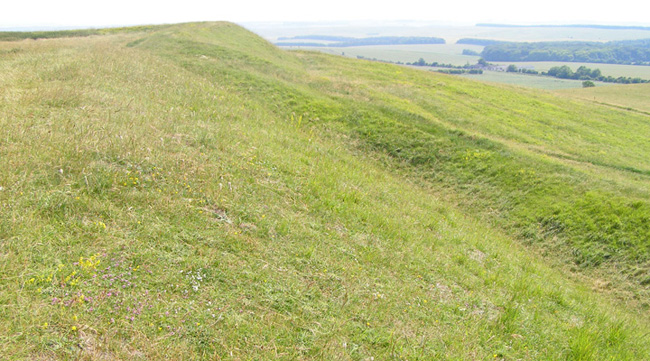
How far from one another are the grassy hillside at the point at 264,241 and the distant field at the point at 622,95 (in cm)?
3850

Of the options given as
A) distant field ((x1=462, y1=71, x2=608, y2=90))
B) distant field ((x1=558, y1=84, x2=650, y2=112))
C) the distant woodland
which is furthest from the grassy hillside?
the distant woodland

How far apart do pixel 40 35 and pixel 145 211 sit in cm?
5342

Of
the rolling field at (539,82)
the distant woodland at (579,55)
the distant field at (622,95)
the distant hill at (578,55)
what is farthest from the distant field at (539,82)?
the distant hill at (578,55)

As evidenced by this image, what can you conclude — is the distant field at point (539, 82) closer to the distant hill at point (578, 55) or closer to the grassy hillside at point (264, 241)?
the grassy hillside at point (264, 241)

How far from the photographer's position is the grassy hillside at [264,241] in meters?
4.79

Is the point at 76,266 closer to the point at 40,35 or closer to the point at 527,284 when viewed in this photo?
the point at 527,284

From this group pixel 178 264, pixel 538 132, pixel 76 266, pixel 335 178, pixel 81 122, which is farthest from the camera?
pixel 538 132

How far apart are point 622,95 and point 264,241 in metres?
69.5

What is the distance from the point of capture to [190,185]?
798cm

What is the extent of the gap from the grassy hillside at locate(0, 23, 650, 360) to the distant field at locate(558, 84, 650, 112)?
126 feet

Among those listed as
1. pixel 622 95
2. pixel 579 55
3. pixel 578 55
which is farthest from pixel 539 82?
pixel 579 55

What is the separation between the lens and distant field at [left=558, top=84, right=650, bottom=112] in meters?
47.1

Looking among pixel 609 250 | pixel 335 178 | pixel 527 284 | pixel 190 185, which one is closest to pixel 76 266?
pixel 190 185

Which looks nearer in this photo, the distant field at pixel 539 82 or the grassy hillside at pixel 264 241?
the grassy hillside at pixel 264 241
